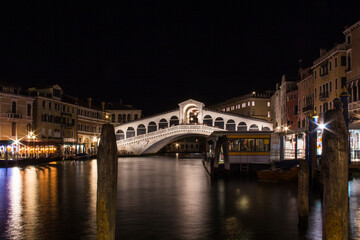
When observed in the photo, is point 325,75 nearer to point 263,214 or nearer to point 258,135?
point 258,135

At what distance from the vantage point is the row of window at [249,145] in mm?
26391

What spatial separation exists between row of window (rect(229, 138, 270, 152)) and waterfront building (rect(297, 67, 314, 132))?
17.0 metres

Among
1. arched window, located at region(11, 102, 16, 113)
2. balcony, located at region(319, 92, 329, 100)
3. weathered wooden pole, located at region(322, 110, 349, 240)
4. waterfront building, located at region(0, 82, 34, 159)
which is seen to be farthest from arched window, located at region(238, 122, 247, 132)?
weathered wooden pole, located at region(322, 110, 349, 240)

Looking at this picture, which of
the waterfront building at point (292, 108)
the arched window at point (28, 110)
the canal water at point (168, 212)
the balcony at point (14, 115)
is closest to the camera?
the canal water at point (168, 212)

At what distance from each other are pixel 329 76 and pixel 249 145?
47.6 feet

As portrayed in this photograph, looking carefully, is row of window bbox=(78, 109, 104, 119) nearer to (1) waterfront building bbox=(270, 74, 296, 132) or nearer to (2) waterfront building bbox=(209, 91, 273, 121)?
(2) waterfront building bbox=(209, 91, 273, 121)

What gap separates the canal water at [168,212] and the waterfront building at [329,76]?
17.0 m

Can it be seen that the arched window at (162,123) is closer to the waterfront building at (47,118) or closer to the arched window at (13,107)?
the waterfront building at (47,118)

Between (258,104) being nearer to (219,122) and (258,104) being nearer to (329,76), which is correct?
(219,122)

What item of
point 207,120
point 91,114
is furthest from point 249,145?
point 91,114

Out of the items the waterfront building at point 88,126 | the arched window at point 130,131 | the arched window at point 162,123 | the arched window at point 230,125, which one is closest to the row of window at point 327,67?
the arched window at point 230,125

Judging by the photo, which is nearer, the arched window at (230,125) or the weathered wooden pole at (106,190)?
the weathered wooden pole at (106,190)

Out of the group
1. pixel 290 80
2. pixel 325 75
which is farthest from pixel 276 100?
pixel 325 75

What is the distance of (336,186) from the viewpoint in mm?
7066
